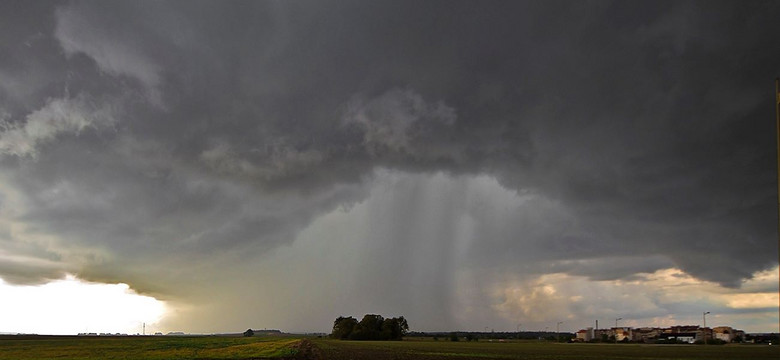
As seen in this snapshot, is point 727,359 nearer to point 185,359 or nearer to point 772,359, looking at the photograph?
point 772,359

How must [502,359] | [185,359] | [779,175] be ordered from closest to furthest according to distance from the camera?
1. [779,175]
2. [185,359]
3. [502,359]

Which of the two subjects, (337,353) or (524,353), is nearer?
(337,353)

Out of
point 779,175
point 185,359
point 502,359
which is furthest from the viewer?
point 502,359

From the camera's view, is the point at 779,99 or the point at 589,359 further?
the point at 589,359

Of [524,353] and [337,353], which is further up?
[337,353]

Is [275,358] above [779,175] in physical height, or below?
below

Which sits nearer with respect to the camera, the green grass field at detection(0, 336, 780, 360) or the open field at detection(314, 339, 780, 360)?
the green grass field at detection(0, 336, 780, 360)

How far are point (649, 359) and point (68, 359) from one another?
89.0 m

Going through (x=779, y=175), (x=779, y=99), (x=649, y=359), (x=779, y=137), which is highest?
(x=779, y=99)

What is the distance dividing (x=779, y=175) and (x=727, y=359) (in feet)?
278

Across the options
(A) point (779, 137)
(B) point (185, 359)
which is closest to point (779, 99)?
(A) point (779, 137)

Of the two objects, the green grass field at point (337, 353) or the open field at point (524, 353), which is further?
the open field at point (524, 353)

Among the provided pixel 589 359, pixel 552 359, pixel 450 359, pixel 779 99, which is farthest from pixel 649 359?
pixel 779 99

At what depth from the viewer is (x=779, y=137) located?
51.0ft
